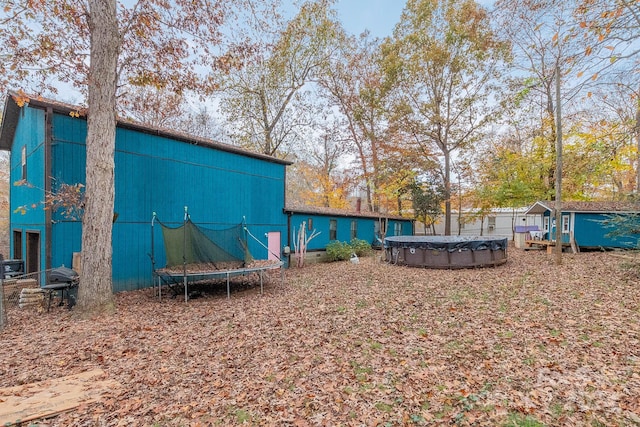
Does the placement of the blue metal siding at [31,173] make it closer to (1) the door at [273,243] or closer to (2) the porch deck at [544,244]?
(1) the door at [273,243]

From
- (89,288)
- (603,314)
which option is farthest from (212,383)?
(603,314)

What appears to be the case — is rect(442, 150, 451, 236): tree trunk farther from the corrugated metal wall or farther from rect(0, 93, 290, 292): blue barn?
the corrugated metal wall

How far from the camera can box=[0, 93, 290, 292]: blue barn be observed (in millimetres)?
7203

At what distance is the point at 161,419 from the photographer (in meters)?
2.82

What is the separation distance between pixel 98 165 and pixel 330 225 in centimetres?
1095

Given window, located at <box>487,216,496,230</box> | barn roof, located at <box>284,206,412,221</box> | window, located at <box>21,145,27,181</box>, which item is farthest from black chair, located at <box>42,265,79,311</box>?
window, located at <box>487,216,496,230</box>

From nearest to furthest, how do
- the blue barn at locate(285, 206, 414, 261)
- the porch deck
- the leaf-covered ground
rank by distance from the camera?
the leaf-covered ground < the porch deck < the blue barn at locate(285, 206, 414, 261)

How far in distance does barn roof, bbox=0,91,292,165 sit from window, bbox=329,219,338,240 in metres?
4.79

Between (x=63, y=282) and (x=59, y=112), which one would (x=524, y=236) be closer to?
(x=63, y=282)

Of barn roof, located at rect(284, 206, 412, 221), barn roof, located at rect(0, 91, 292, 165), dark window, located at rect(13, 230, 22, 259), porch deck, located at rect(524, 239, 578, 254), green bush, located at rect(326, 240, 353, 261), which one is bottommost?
green bush, located at rect(326, 240, 353, 261)

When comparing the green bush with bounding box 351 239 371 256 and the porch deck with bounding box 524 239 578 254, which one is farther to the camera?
the green bush with bounding box 351 239 371 256

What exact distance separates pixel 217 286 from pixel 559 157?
36.6ft

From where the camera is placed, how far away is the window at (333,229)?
15664 mm

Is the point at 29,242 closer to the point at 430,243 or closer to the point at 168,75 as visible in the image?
the point at 168,75
